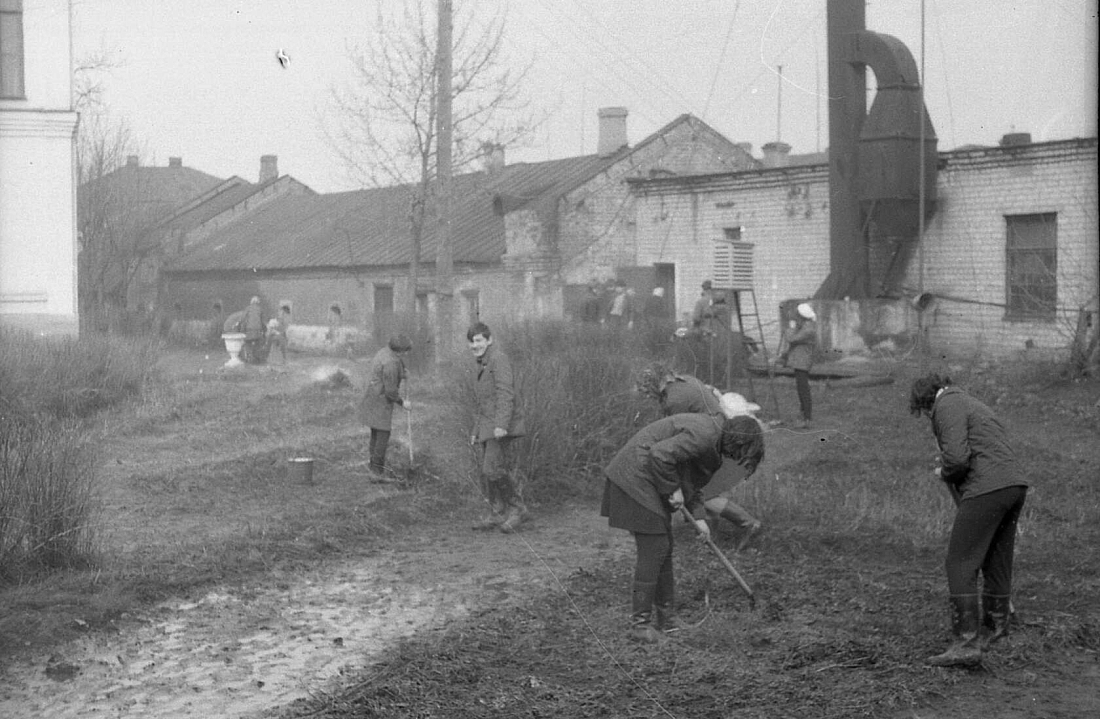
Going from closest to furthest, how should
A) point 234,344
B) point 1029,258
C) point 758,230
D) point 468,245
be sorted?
point 1029,258
point 234,344
point 758,230
point 468,245

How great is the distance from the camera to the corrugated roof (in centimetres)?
2920

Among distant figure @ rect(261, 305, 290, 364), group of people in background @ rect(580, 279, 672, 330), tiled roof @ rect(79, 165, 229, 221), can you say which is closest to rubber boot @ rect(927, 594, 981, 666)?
group of people in background @ rect(580, 279, 672, 330)

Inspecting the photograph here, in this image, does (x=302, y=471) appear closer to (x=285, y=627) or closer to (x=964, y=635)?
(x=285, y=627)

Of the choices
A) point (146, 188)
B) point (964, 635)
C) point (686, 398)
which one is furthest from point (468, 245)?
point (964, 635)

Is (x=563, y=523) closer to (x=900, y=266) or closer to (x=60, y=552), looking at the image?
(x=60, y=552)

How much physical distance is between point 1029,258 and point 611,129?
12419 mm

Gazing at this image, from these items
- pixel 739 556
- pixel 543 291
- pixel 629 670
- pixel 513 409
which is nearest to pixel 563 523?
pixel 513 409

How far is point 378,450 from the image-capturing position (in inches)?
502

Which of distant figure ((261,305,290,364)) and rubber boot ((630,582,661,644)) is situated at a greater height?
distant figure ((261,305,290,364))

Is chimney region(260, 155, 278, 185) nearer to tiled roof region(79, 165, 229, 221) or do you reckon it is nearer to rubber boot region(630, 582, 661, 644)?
tiled roof region(79, 165, 229, 221)

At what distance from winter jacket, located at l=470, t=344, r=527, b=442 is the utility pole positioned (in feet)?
24.3

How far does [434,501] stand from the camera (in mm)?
11734

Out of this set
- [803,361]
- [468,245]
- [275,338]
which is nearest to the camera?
[803,361]

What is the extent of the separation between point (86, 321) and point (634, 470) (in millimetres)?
17702
